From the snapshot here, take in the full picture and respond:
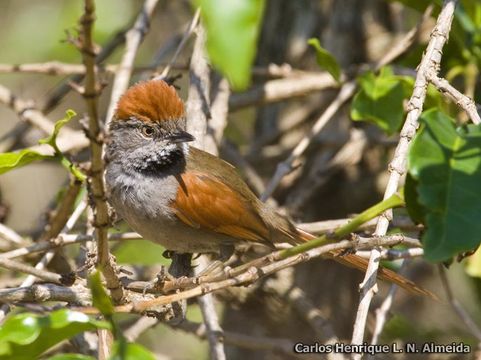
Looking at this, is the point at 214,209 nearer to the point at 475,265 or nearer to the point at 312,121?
the point at 475,265

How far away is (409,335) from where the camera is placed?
5.07 metres

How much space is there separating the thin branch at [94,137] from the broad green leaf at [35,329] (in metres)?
0.26

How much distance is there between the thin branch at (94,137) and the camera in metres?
1.87

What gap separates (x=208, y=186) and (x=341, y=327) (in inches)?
72.7

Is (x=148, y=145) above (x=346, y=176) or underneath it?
underneath

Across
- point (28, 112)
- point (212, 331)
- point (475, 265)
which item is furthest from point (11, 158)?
point (475, 265)

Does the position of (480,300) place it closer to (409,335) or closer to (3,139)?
(409,335)

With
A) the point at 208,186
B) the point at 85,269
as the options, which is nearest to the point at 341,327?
the point at 208,186

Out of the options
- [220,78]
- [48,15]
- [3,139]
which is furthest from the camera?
[48,15]

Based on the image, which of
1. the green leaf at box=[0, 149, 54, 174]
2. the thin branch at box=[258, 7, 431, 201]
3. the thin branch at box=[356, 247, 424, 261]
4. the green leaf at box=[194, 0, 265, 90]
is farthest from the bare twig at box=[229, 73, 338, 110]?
the green leaf at box=[194, 0, 265, 90]

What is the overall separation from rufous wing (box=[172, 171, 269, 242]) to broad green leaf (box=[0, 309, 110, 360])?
2027 millimetres

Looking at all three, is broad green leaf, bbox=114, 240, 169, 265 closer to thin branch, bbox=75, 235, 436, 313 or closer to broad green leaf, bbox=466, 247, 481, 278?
broad green leaf, bbox=466, 247, 481, 278

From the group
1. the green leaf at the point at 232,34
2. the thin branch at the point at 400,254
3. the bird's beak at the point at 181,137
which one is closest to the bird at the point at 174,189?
the bird's beak at the point at 181,137

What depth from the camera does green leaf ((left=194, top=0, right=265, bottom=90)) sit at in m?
1.69
